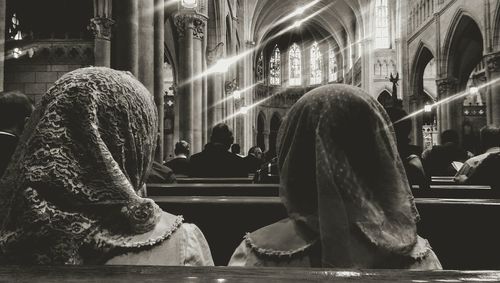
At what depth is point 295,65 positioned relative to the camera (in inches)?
1645

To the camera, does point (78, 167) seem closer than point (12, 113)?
Yes

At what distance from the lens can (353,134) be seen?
143 cm

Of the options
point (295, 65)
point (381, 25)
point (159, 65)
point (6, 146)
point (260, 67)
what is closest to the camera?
point (6, 146)

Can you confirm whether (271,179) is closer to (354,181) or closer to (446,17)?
(354,181)

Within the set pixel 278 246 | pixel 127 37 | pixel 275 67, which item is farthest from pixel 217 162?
pixel 275 67

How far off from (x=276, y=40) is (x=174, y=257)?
135ft

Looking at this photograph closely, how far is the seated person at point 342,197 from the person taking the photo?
51.3 inches

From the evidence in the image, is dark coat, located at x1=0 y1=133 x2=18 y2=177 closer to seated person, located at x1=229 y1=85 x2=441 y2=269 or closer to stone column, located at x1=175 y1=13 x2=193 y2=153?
seated person, located at x1=229 y1=85 x2=441 y2=269

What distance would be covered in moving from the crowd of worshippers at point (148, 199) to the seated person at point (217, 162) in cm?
475

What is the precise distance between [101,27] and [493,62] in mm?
12112

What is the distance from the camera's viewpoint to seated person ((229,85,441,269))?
1303 millimetres

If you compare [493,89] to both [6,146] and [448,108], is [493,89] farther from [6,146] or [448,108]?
[6,146]

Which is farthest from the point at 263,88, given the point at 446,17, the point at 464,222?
the point at 464,222

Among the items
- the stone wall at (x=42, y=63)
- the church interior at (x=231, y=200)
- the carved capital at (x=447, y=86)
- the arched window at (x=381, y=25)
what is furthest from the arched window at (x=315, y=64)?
the church interior at (x=231, y=200)
